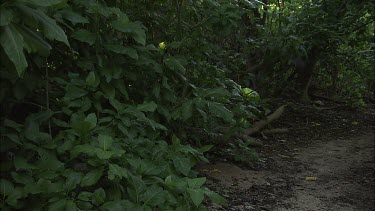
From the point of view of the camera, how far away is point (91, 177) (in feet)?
7.63

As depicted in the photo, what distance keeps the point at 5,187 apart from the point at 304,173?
389cm

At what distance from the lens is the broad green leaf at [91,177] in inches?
90.6

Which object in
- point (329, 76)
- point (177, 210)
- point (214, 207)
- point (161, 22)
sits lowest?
point (329, 76)

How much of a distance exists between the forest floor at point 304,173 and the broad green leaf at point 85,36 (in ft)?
5.74

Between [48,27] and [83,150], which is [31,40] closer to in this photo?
[48,27]

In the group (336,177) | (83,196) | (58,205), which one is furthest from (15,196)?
(336,177)

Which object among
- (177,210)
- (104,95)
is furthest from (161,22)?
(177,210)

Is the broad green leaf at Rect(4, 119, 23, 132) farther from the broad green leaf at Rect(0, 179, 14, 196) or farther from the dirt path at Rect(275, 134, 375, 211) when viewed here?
the dirt path at Rect(275, 134, 375, 211)

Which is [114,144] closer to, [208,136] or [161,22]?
[161,22]

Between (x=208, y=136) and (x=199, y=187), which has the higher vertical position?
(x=199, y=187)

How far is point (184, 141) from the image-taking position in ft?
14.3

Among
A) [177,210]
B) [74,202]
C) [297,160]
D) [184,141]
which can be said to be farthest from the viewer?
[297,160]

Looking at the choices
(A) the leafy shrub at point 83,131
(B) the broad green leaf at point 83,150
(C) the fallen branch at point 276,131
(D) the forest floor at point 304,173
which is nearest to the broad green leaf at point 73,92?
(A) the leafy shrub at point 83,131

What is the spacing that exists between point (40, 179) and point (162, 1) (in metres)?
2.21
